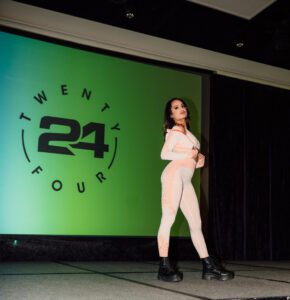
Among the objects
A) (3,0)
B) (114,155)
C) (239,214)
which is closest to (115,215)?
(114,155)

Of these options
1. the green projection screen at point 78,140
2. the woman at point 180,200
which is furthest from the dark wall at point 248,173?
the woman at point 180,200

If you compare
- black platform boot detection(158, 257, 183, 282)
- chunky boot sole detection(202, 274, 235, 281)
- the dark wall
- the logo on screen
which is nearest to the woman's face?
black platform boot detection(158, 257, 183, 282)

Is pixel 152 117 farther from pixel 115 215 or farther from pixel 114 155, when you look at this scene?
pixel 115 215

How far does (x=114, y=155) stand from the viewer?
406cm

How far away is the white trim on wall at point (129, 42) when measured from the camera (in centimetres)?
382

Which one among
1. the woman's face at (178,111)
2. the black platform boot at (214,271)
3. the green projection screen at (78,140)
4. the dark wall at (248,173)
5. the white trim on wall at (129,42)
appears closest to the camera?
the black platform boot at (214,271)

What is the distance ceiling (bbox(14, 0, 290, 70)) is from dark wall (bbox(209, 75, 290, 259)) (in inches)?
21.1

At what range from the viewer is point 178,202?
2.26 meters

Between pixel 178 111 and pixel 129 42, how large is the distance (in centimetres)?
216

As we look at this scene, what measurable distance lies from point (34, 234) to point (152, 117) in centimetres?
179

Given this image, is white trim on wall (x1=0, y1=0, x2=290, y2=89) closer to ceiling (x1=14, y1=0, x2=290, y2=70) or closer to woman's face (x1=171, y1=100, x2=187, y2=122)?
ceiling (x1=14, y1=0, x2=290, y2=70)

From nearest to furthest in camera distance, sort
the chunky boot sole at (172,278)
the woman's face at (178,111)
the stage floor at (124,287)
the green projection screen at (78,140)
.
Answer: the stage floor at (124,287), the chunky boot sole at (172,278), the woman's face at (178,111), the green projection screen at (78,140)

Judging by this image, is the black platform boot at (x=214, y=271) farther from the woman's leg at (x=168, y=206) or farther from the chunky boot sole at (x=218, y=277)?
the woman's leg at (x=168, y=206)

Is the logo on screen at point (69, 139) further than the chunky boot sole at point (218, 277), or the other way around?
the logo on screen at point (69, 139)
